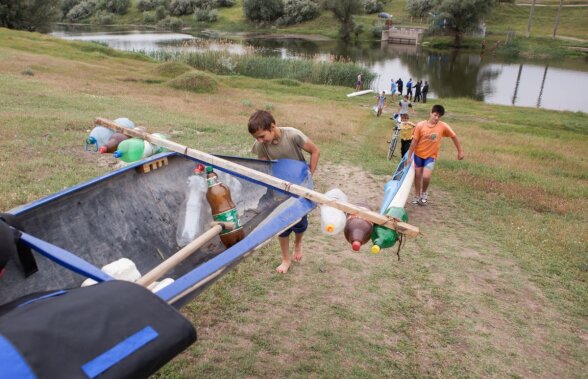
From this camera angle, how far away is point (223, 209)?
473 centimetres

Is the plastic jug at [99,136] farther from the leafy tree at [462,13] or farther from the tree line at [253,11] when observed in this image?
the leafy tree at [462,13]

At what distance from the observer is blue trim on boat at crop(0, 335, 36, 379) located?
154 centimetres

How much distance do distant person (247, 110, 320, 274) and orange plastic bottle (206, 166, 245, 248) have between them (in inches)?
23.1

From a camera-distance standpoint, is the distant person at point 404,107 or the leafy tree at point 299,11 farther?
the leafy tree at point 299,11

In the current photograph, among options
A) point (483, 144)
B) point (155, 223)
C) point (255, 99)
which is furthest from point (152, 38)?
point (155, 223)

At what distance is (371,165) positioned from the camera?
10898mm

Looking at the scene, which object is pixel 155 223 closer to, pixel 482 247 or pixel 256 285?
pixel 256 285

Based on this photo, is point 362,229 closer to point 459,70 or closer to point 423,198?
point 423,198

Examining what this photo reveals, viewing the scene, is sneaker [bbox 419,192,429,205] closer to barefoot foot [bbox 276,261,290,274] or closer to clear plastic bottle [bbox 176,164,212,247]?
barefoot foot [bbox 276,261,290,274]

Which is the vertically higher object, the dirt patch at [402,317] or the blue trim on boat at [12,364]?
the blue trim on boat at [12,364]

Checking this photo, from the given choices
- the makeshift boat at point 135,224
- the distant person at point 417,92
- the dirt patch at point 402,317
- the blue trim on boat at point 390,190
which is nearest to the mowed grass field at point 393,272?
the dirt patch at point 402,317

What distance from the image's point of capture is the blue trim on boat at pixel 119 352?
170 cm

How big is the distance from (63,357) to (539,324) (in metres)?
5.13

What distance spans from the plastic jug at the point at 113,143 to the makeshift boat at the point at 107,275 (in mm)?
607
